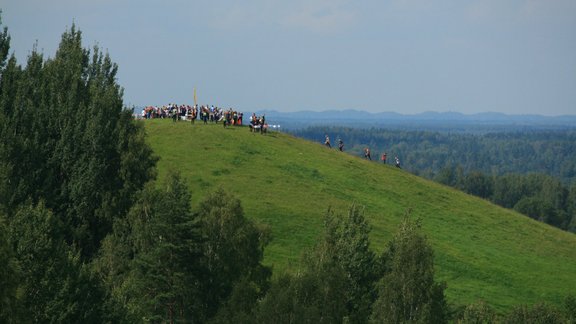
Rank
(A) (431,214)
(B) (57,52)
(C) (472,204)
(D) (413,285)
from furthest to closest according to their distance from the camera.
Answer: (C) (472,204) < (A) (431,214) < (B) (57,52) < (D) (413,285)

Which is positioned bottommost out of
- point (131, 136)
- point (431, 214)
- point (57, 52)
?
point (431, 214)

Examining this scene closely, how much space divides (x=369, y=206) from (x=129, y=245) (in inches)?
1286

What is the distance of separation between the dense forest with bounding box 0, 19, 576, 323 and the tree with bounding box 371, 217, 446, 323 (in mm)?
60

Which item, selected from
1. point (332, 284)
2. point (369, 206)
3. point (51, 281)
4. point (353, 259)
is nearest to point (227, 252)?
point (353, 259)

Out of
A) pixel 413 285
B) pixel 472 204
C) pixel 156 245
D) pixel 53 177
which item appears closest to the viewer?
pixel 413 285

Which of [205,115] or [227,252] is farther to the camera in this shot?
[205,115]

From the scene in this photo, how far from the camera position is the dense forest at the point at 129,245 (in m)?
35.8

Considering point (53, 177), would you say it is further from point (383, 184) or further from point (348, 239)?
point (383, 184)

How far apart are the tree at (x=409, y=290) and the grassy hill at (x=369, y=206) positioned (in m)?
17.6

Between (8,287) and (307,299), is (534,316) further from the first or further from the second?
(8,287)

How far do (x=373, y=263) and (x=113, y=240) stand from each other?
Answer: 1430 centimetres

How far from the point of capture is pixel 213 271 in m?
45.5

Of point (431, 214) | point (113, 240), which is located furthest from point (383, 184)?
point (113, 240)

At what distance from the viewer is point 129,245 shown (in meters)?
47.0
